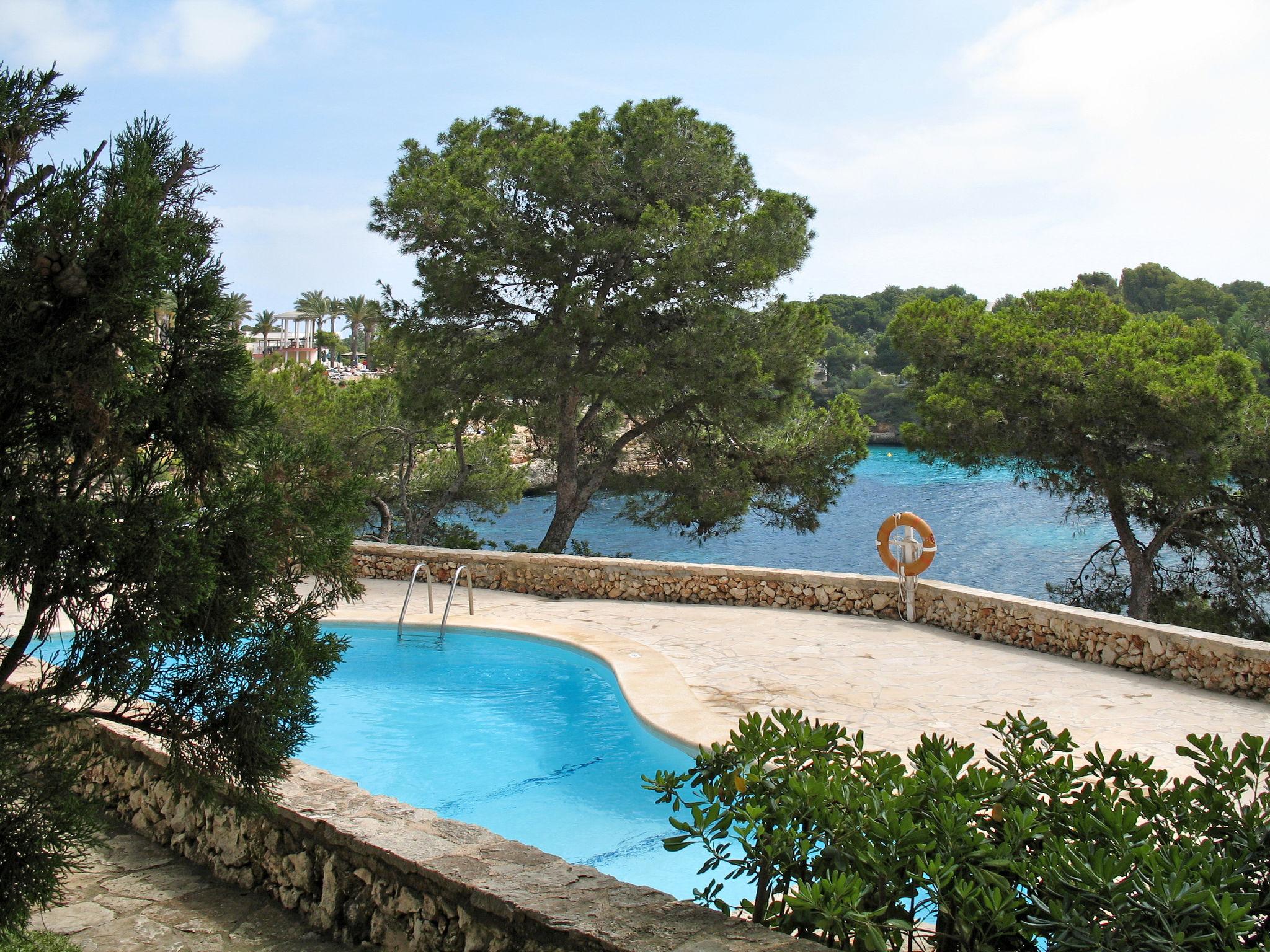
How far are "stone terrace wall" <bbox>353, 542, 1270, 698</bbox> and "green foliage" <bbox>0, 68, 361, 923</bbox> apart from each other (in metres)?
6.78

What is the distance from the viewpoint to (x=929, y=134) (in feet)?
56.2

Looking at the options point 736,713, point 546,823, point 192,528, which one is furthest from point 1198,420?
point 192,528

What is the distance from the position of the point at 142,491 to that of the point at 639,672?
5.80 m

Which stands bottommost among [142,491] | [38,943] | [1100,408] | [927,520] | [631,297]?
[38,943]

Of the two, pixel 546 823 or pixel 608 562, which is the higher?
pixel 608 562

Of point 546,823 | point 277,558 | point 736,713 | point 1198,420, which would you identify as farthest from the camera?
point 1198,420

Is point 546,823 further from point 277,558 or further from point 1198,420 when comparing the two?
point 1198,420

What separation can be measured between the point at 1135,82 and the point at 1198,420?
417cm

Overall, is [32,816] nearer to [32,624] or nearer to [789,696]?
[32,624]

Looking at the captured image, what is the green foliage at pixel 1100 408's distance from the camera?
1252cm

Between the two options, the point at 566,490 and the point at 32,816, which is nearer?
the point at 32,816

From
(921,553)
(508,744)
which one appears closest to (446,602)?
(508,744)

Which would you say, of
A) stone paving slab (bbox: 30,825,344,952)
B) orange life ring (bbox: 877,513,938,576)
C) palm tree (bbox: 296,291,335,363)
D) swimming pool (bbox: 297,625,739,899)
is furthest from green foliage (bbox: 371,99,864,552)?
palm tree (bbox: 296,291,335,363)

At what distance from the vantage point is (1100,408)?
42.3ft
